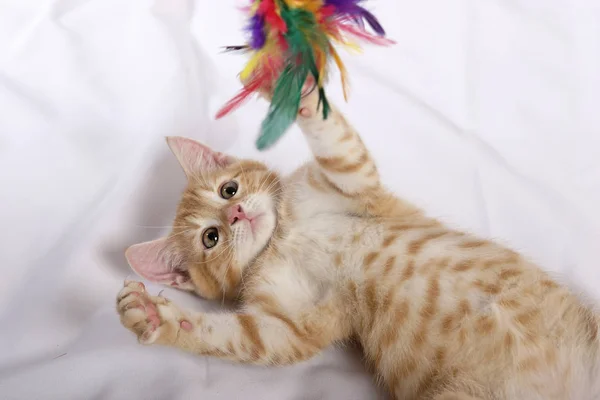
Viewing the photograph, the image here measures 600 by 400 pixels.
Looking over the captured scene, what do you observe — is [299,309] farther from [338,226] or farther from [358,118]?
[358,118]

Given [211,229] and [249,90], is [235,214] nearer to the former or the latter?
[211,229]

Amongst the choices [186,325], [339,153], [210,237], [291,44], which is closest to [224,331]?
[186,325]

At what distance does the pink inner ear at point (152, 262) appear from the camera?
4.29 ft

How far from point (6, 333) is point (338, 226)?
0.73 m

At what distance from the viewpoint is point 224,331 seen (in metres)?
1.20

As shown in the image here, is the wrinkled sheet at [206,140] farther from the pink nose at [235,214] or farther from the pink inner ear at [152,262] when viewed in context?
the pink nose at [235,214]

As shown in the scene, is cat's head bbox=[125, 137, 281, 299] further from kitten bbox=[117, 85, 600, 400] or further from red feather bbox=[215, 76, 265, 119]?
red feather bbox=[215, 76, 265, 119]

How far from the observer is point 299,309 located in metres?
1.24

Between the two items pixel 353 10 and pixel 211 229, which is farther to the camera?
pixel 211 229

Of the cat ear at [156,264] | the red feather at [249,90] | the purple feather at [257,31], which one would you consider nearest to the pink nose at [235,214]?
the cat ear at [156,264]

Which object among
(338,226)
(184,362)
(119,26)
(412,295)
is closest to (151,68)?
(119,26)

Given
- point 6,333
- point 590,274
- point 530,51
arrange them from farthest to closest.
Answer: point 530,51
point 590,274
point 6,333

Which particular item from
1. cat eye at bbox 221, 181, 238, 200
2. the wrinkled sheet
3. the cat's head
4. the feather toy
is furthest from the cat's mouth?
the feather toy

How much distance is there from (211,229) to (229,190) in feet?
0.33
